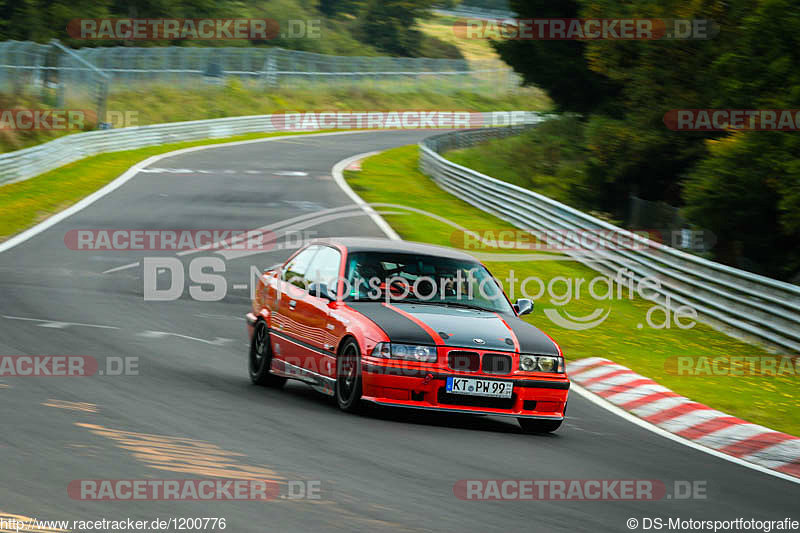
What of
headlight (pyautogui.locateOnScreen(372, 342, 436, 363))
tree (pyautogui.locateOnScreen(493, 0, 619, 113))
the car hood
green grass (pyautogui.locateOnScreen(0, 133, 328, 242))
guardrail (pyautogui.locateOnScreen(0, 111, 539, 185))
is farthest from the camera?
tree (pyautogui.locateOnScreen(493, 0, 619, 113))

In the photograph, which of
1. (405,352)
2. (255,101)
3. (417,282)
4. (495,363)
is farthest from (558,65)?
(405,352)

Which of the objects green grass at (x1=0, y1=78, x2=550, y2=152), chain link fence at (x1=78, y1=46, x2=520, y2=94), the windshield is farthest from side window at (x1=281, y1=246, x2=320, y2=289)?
chain link fence at (x1=78, y1=46, x2=520, y2=94)

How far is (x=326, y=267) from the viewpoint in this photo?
1022cm

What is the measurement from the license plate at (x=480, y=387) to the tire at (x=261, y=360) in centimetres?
240

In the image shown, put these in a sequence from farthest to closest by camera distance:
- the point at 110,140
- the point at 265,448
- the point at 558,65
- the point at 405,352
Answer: the point at 110,140 < the point at 558,65 < the point at 405,352 < the point at 265,448

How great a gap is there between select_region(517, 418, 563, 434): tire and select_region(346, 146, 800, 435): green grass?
315 centimetres

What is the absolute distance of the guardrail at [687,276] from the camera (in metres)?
16.1

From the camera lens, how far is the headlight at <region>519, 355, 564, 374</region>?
9047mm

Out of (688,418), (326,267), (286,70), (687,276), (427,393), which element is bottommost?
(687,276)

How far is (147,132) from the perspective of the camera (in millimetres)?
42125

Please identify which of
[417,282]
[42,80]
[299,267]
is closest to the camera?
[417,282]

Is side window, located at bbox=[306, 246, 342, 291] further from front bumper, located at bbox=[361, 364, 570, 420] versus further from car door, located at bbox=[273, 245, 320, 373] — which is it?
front bumper, located at bbox=[361, 364, 570, 420]

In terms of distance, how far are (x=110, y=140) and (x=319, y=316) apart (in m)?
30.5

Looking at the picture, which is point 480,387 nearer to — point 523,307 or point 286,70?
point 523,307
